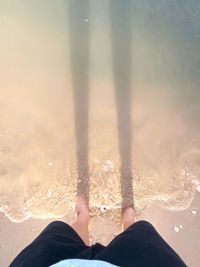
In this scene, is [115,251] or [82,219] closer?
[115,251]

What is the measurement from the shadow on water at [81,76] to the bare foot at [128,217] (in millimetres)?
194

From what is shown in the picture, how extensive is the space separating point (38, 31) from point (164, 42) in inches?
24.9

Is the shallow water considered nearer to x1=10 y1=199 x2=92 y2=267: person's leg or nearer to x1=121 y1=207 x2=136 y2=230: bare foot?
x1=121 y1=207 x2=136 y2=230: bare foot

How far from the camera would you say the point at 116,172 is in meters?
2.01

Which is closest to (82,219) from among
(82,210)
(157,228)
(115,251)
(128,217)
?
(82,210)

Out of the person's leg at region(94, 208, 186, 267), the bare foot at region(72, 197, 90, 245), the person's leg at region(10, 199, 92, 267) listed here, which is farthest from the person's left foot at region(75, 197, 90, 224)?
the person's leg at region(94, 208, 186, 267)

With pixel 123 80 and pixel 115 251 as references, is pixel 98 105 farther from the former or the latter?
pixel 115 251

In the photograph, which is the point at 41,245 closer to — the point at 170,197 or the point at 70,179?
the point at 70,179

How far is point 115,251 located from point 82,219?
69cm

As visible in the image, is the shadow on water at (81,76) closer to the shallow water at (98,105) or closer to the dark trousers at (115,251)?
the shallow water at (98,105)

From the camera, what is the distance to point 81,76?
2.13 meters

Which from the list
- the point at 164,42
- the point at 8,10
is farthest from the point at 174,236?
the point at 8,10

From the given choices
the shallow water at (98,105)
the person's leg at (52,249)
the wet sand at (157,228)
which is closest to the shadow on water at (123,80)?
the shallow water at (98,105)

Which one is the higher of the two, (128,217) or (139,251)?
(139,251)
